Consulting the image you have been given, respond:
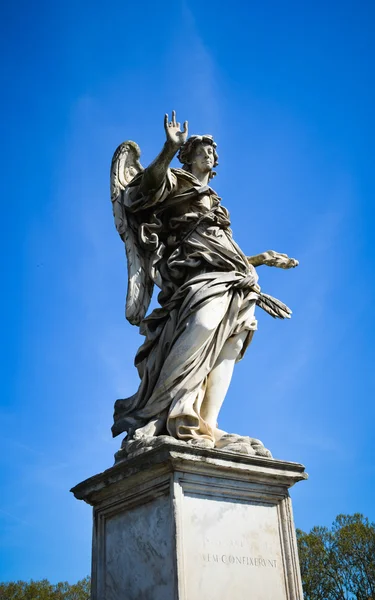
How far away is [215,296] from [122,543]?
2.37m

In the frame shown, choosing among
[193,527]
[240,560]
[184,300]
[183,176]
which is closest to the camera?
[193,527]

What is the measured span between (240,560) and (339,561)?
1116 inches

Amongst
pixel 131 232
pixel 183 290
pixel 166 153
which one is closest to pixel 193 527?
pixel 183 290

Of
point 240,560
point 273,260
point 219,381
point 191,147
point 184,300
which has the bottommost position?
point 240,560

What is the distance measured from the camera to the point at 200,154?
763cm

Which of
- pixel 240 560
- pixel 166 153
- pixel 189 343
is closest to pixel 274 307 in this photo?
pixel 189 343

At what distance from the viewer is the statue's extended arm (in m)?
7.79

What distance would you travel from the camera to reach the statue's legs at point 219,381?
634 cm

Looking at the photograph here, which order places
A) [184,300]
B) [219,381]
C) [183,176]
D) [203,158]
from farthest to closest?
[203,158]
[183,176]
[184,300]
[219,381]

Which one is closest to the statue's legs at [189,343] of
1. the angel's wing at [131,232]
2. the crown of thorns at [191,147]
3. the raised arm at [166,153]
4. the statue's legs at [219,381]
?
the statue's legs at [219,381]

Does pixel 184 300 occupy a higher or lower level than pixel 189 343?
higher

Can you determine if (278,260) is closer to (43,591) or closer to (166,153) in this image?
(166,153)

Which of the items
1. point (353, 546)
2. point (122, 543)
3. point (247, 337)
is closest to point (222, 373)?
point (247, 337)

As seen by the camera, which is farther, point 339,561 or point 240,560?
point 339,561
